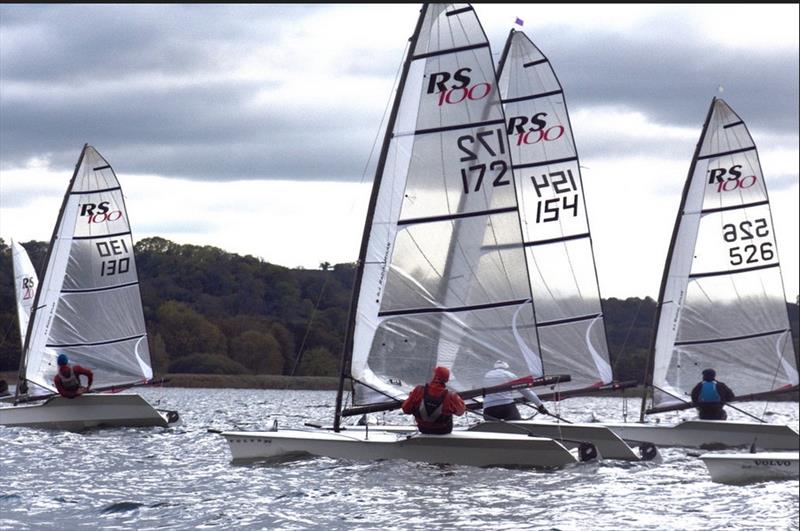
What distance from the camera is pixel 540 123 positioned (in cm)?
2227

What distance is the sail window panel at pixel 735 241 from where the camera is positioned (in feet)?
73.7

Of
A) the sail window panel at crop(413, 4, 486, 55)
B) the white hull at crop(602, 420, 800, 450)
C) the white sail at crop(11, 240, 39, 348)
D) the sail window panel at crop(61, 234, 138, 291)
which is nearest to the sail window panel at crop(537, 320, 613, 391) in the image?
the white hull at crop(602, 420, 800, 450)

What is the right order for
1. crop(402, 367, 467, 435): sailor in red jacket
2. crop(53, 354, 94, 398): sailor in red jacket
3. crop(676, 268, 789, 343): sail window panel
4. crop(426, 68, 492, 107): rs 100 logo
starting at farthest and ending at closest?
crop(676, 268, 789, 343): sail window panel < crop(53, 354, 94, 398): sailor in red jacket < crop(426, 68, 492, 107): rs 100 logo < crop(402, 367, 467, 435): sailor in red jacket

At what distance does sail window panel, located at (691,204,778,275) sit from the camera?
22.5 metres

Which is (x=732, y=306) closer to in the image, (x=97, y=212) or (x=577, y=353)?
(x=577, y=353)

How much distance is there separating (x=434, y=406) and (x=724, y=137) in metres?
10.1

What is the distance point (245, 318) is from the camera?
73.1 m

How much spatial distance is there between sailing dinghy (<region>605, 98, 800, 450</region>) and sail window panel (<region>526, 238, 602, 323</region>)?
1431 mm

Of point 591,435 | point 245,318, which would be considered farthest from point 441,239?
point 245,318

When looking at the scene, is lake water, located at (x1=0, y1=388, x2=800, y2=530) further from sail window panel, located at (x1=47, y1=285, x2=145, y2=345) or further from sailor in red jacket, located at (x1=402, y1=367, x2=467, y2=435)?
sail window panel, located at (x1=47, y1=285, x2=145, y2=345)

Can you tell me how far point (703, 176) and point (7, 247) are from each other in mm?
13975

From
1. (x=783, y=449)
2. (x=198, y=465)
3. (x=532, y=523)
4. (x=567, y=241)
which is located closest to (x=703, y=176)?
(x=567, y=241)

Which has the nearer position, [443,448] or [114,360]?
[443,448]

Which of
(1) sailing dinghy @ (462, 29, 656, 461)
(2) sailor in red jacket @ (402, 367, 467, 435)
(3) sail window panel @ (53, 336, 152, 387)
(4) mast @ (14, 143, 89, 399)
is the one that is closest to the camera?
(2) sailor in red jacket @ (402, 367, 467, 435)
